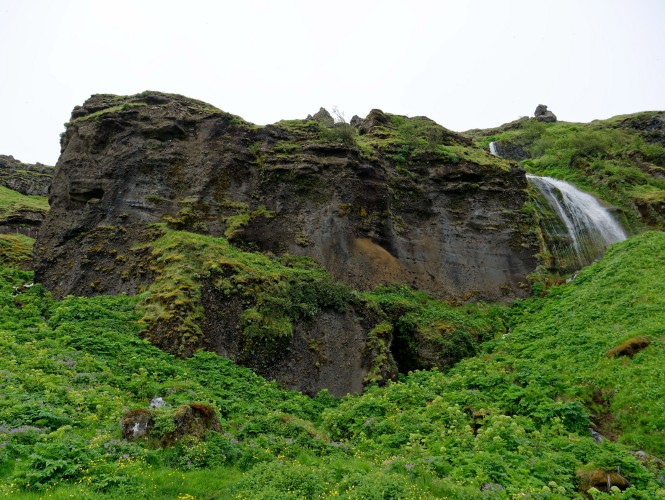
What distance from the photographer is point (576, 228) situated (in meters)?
30.0

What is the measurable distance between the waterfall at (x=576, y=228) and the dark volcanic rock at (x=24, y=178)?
41704 millimetres

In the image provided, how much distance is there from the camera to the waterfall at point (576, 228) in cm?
2845

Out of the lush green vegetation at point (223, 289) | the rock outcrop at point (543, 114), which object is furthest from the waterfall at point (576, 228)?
the rock outcrop at point (543, 114)

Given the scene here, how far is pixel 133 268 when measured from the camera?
2042cm

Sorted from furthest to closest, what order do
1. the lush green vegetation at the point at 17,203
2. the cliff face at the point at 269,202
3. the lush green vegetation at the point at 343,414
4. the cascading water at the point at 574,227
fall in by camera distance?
the lush green vegetation at the point at 17,203 < the cascading water at the point at 574,227 < the cliff face at the point at 269,202 < the lush green vegetation at the point at 343,414

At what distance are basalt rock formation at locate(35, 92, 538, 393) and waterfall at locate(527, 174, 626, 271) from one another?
234 centimetres

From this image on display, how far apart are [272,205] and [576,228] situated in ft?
65.7

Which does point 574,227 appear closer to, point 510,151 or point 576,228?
point 576,228

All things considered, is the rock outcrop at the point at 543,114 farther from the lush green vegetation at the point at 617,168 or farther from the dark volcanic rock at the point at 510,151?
the lush green vegetation at the point at 617,168

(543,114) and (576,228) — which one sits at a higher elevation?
(543,114)

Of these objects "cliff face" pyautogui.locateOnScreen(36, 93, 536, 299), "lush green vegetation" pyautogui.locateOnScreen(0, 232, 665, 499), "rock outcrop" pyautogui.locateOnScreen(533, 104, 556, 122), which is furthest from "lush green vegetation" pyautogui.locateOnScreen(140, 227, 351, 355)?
"rock outcrop" pyautogui.locateOnScreen(533, 104, 556, 122)

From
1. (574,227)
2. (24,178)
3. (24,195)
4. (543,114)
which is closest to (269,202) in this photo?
(574,227)

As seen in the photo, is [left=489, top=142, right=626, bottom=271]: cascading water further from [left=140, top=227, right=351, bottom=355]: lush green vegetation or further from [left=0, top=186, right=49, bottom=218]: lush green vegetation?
[left=0, top=186, right=49, bottom=218]: lush green vegetation

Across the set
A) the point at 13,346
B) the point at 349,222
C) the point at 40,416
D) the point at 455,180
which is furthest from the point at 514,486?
the point at 455,180
